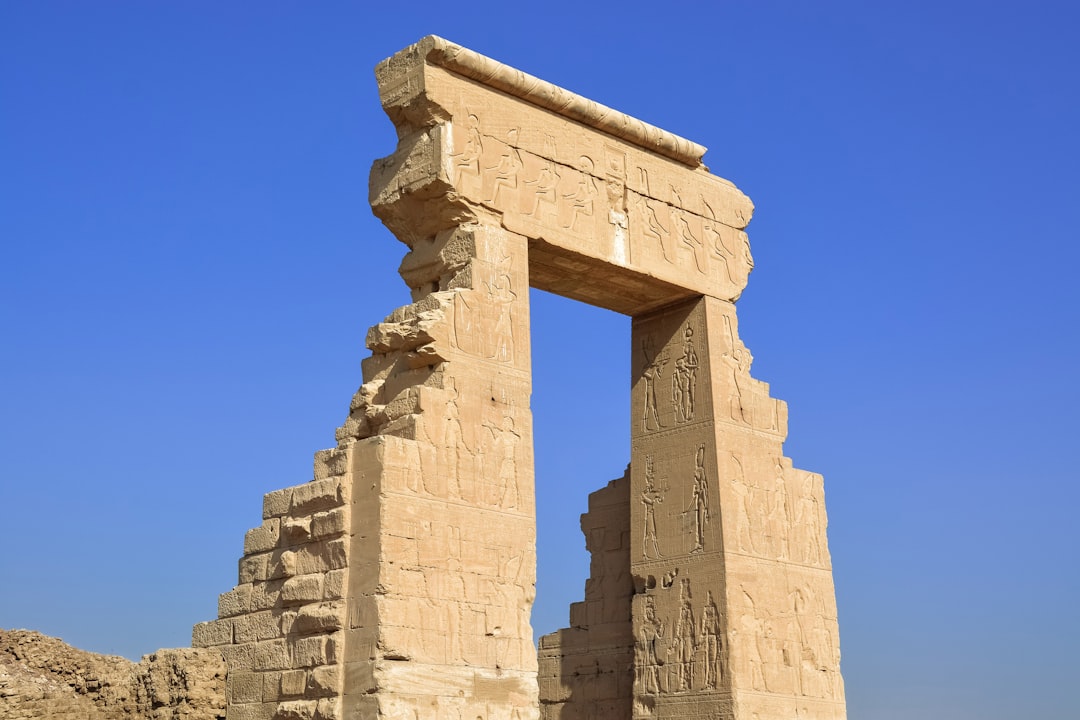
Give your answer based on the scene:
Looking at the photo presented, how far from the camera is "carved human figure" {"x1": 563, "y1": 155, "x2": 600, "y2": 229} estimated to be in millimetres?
12719

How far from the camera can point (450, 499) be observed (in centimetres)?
1107

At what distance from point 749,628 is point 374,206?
5.02m

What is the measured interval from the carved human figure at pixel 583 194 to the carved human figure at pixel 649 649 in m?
3.72

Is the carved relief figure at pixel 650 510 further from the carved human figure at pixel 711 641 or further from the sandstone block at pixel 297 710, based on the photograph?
the sandstone block at pixel 297 710

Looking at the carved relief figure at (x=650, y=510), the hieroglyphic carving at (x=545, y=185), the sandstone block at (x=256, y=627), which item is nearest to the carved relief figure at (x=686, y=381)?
the carved relief figure at (x=650, y=510)

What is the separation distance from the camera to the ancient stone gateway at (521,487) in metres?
10.7

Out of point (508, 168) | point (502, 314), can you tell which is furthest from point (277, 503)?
point (508, 168)

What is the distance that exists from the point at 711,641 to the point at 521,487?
260 cm

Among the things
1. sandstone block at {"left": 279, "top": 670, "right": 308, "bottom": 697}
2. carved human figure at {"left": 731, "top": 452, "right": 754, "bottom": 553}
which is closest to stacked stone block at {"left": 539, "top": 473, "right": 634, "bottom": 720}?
carved human figure at {"left": 731, "top": 452, "right": 754, "bottom": 553}

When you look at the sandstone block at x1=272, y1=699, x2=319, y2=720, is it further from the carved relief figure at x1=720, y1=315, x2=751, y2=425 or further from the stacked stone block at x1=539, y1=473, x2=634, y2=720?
the carved relief figure at x1=720, y1=315, x2=751, y2=425

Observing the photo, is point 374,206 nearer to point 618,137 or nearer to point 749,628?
point 618,137

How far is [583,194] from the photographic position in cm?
1285

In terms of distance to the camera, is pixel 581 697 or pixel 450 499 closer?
pixel 450 499

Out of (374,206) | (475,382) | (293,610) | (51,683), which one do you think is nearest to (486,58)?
(374,206)
